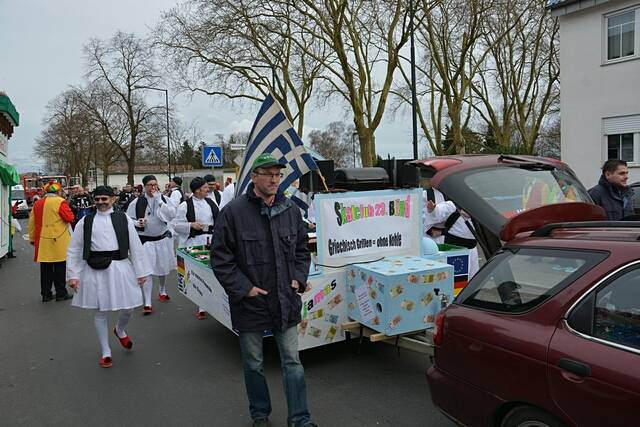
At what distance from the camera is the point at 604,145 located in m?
17.7

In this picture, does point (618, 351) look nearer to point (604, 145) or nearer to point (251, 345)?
point (251, 345)

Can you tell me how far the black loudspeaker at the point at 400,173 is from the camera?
5.36 meters

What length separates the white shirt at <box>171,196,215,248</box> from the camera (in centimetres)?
785

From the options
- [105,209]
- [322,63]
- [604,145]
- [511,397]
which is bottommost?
[511,397]

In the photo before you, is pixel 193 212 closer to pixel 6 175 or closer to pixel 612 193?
pixel 612 193

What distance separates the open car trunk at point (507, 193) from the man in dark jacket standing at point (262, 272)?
1.19 m

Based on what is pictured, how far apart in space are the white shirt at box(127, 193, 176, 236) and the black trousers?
184cm

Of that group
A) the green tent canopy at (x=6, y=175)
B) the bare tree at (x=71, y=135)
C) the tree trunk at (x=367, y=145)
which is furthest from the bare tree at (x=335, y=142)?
the green tent canopy at (x=6, y=175)

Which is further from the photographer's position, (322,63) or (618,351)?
(322,63)

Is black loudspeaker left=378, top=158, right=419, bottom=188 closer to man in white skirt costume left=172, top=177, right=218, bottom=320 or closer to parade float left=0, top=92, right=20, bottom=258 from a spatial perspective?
man in white skirt costume left=172, top=177, right=218, bottom=320

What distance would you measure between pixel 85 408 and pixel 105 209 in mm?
1986

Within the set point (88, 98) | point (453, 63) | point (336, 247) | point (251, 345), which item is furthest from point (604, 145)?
point (88, 98)

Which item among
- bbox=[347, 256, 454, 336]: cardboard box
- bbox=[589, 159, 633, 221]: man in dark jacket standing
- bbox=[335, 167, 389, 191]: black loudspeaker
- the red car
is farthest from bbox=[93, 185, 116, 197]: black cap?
bbox=[589, 159, 633, 221]: man in dark jacket standing

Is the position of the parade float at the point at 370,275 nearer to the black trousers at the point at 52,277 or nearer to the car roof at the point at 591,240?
the car roof at the point at 591,240
